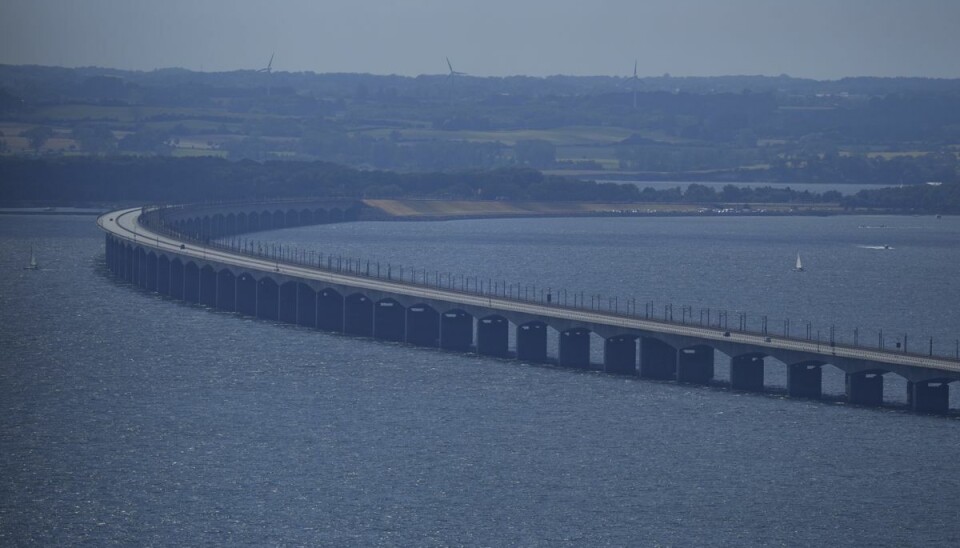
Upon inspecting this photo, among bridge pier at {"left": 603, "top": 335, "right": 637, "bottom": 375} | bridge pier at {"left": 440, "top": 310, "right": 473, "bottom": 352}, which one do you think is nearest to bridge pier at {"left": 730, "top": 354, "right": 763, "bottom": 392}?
bridge pier at {"left": 603, "top": 335, "right": 637, "bottom": 375}

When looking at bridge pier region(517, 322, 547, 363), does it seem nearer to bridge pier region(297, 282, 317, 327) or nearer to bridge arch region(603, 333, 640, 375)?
bridge arch region(603, 333, 640, 375)

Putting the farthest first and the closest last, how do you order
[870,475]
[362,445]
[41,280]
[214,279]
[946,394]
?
1. [41,280]
2. [214,279]
3. [946,394]
4. [362,445]
5. [870,475]

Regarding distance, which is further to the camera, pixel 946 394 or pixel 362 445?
pixel 946 394

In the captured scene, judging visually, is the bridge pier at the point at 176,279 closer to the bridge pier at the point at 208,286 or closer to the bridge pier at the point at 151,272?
the bridge pier at the point at 151,272

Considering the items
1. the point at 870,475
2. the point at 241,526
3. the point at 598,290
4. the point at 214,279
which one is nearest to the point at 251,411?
the point at 241,526

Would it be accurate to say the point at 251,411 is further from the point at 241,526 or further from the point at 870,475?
the point at 870,475
